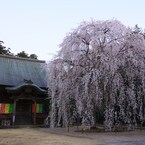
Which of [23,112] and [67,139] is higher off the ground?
[23,112]

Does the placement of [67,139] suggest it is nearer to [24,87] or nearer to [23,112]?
[24,87]

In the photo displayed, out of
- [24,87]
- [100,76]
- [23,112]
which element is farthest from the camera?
[23,112]

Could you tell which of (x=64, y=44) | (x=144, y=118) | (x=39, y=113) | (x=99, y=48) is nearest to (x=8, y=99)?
(x=39, y=113)

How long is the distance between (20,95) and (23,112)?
2.05 meters

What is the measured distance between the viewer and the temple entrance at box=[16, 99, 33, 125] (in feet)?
78.0

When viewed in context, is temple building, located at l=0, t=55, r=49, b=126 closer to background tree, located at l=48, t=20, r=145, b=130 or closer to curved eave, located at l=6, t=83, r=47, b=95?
curved eave, located at l=6, t=83, r=47, b=95

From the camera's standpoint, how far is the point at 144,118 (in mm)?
18250

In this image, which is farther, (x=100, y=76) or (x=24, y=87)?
(x=24, y=87)

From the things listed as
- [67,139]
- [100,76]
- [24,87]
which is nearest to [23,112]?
[24,87]

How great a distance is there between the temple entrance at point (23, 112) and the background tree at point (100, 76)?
5.60 metres

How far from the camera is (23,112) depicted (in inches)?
951

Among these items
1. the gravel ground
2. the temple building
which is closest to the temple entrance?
the temple building

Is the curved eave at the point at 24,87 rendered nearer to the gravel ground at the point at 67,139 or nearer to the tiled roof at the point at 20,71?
the tiled roof at the point at 20,71

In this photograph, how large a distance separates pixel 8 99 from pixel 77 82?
7985 millimetres
